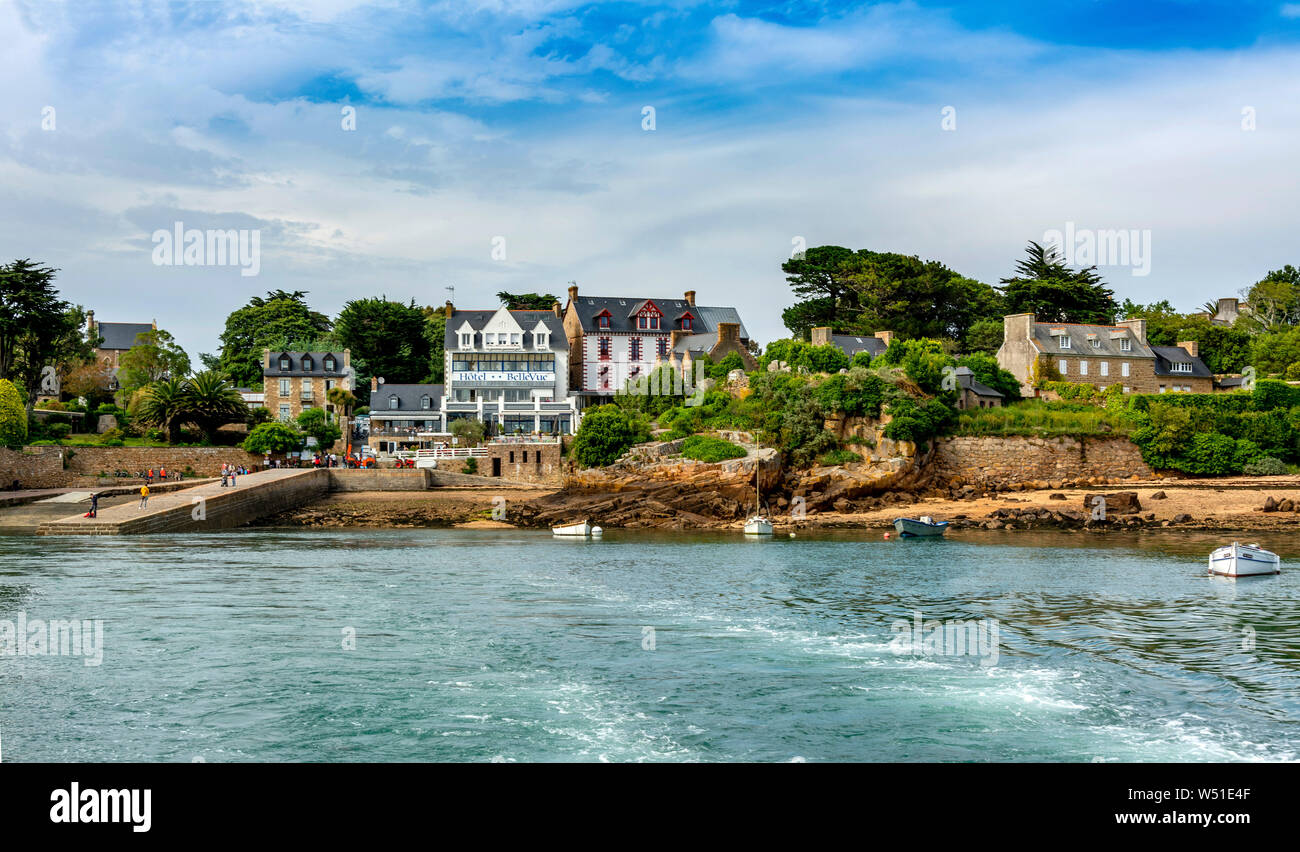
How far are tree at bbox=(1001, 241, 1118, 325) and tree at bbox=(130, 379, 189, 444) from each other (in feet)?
197

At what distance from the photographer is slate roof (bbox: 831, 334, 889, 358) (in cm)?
6806

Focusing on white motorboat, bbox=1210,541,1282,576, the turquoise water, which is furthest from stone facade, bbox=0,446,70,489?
white motorboat, bbox=1210,541,1282,576

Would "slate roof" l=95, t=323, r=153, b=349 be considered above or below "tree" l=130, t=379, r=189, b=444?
above

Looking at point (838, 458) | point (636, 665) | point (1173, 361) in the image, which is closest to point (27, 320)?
point (838, 458)

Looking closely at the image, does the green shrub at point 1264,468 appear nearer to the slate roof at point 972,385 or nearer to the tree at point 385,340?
the slate roof at point 972,385

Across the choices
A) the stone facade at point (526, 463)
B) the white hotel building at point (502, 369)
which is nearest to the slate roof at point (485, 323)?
the white hotel building at point (502, 369)

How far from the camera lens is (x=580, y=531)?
130 ft

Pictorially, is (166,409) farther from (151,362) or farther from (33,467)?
(151,362)

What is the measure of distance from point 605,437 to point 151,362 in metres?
41.8

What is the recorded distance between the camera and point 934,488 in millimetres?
50750

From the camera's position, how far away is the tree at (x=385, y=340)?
8125 centimetres

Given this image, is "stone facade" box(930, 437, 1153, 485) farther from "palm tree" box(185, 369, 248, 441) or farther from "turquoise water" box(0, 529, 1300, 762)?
"palm tree" box(185, 369, 248, 441)

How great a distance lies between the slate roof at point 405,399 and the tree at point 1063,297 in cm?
4525
